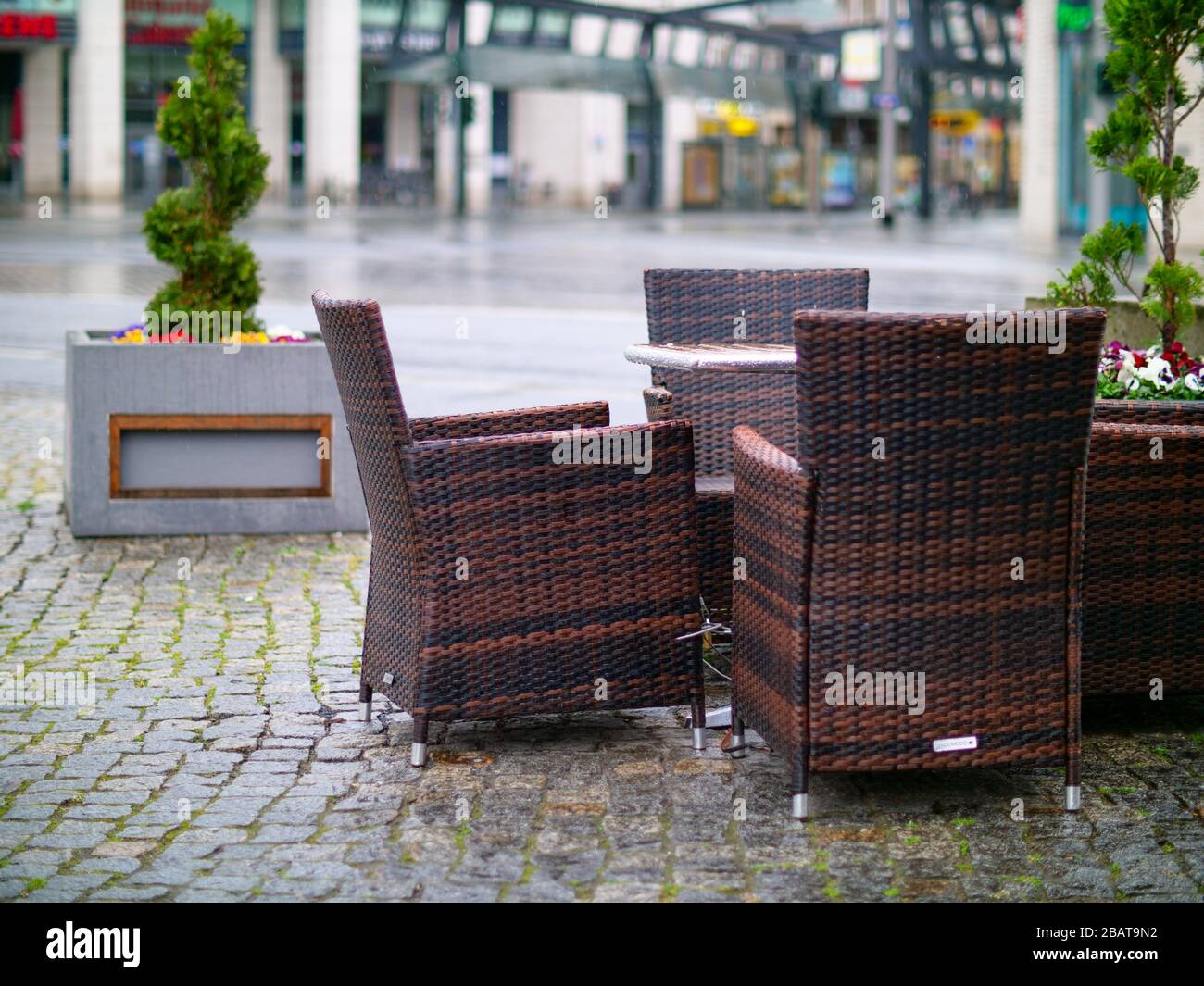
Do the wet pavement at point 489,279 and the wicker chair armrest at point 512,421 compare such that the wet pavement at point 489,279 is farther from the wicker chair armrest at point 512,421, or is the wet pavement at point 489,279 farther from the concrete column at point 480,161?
the concrete column at point 480,161

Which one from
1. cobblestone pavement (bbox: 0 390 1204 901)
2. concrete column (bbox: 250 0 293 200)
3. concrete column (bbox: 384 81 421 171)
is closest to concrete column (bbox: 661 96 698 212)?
concrete column (bbox: 384 81 421 171)

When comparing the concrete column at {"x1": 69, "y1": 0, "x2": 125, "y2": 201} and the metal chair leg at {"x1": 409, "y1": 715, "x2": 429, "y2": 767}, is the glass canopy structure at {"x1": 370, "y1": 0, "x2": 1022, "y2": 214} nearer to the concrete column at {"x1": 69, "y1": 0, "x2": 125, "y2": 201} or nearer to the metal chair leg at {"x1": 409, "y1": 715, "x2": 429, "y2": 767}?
the concrete column at {"x1": 69, "y1": 0, "x2": 125, "y2": 201}

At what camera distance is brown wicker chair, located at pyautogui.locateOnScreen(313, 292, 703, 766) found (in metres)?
4.54

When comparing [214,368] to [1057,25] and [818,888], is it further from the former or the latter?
[1057,25]

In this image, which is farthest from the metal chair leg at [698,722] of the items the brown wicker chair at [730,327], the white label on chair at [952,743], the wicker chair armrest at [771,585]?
the brown wicker chair at [730,327]

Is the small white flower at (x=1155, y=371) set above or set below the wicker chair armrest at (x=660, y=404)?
above

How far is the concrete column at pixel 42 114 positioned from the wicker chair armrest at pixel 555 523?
48.8 m

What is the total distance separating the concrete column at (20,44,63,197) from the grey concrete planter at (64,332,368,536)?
45.4 meters

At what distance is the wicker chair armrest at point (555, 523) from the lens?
453 cm

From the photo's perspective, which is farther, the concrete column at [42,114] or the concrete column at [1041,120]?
the concrete column at [42,114]

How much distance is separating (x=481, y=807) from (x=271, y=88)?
170 ft

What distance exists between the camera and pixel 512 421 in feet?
17.1

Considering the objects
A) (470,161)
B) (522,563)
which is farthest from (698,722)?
(470,161)

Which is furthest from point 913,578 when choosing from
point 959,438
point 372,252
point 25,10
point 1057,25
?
point 25,10
